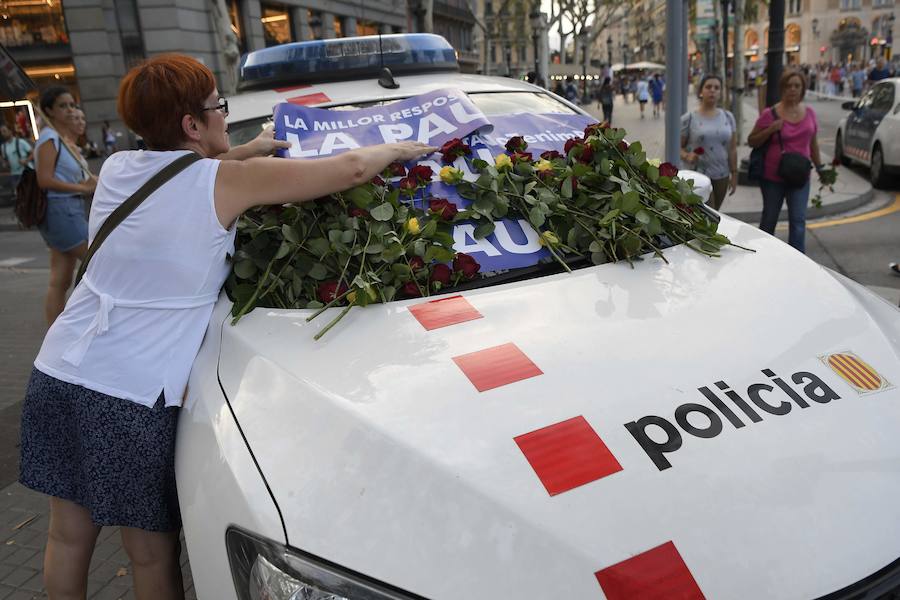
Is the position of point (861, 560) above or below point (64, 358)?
below

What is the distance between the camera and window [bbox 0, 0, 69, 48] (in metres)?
19.9

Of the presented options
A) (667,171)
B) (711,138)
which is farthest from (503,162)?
(711,138)

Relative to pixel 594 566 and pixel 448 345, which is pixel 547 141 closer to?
pixel 448 345

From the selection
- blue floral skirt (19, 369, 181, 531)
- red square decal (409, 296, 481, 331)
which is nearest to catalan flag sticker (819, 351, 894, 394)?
red square decal (409, 296, 481, 331)

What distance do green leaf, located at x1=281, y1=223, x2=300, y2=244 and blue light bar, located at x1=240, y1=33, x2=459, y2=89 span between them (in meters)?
1.66

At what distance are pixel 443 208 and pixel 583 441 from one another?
3.20 ft

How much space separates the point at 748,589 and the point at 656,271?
1024mm

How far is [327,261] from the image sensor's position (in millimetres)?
2041

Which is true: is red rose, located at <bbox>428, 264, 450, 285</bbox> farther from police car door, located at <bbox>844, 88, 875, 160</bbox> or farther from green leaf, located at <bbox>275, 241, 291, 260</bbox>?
police car door, located at <bbox>844, 88, 875, 160</bbox>

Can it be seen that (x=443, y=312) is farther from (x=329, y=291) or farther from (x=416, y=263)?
(x=329, y=291)

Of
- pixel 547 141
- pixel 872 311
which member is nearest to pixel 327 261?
pixel 547 141

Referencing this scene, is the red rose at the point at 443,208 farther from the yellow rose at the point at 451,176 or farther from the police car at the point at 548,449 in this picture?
the police car at the point at 548,449

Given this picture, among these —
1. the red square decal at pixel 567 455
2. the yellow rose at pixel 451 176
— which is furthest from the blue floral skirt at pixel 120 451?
the yellow rose at pixel 451 176

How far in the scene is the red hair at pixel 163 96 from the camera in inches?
72.9
